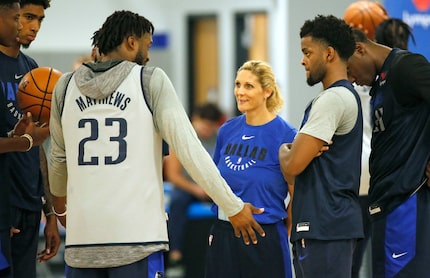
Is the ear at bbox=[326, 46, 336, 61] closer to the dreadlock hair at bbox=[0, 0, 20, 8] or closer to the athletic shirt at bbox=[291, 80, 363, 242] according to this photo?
the athletic shirt at bbox=[291, 80, 363, 242]

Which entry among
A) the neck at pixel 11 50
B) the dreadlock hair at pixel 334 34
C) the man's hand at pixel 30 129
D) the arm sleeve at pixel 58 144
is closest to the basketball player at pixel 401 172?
the dreadlock hair at pixel 334 34

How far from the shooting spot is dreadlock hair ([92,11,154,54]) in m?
3.92

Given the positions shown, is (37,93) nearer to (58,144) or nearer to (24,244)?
(58,144)

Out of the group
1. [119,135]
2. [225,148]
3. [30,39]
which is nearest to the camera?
[119,135]

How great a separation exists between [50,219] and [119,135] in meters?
1.26

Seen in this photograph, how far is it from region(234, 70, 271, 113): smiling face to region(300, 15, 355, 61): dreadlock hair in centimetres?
93

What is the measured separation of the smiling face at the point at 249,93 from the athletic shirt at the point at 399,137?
3.10ft

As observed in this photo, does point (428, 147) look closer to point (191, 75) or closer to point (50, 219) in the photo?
A: point (50, 219)

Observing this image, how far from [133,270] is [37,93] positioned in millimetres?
1170

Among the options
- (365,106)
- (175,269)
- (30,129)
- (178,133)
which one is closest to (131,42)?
(178,133)

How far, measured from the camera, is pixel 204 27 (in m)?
14.3

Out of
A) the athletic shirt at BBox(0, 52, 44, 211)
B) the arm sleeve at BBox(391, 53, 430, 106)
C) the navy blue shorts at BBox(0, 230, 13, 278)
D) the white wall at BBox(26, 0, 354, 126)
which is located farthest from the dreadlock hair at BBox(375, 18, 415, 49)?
the white wall at BBox(26, 0, 354, 126)

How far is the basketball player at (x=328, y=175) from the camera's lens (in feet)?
13.5

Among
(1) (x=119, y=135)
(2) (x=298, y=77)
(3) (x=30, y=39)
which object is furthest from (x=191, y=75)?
(1) (x=119, y=135)
